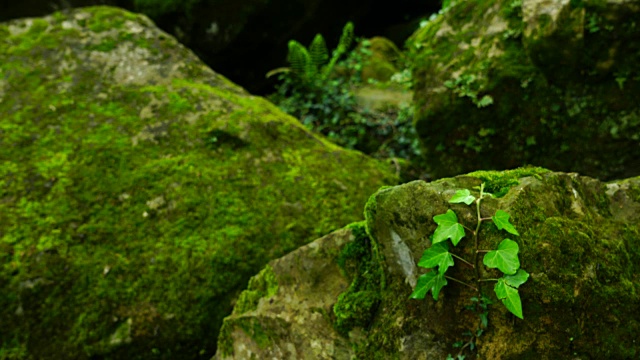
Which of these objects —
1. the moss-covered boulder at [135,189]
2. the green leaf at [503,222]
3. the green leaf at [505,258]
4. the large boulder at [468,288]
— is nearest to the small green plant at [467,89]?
the moss-covered boulder at [135,189]

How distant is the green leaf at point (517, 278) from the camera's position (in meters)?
1.42

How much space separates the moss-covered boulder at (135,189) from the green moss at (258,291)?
493 mm

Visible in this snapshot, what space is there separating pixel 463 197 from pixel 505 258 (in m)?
0.26

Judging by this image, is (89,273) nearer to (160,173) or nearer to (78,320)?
(78,320)

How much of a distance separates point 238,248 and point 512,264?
192 cm

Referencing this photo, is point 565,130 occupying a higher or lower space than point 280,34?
higher

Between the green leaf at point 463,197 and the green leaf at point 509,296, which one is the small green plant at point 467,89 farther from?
the green leaf at point 509,296

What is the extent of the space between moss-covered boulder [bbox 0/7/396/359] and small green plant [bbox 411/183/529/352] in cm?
159

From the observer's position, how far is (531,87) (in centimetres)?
331

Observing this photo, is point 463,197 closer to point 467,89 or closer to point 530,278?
point 530,278

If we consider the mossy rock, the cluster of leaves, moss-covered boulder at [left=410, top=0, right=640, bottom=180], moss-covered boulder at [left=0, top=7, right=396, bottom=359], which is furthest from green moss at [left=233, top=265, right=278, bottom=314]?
the cluster of leaves

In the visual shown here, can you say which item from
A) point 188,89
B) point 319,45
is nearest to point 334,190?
point 188,89

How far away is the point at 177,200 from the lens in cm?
313

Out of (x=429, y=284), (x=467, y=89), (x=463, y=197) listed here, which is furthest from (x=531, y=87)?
(x=429, y=284)
